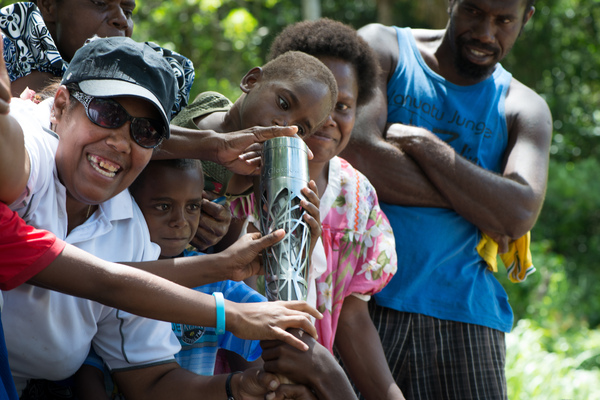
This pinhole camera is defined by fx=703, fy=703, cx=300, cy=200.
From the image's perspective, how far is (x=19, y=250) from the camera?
1896 millimetres

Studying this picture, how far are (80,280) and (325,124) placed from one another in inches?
55.5

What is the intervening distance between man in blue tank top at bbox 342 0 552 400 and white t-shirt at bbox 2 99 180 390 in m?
1.41

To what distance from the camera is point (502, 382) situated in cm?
357

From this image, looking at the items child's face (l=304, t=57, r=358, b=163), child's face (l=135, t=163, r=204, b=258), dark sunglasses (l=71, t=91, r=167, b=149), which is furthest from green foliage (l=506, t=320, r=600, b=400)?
dark sunglasses (l=71, t=91, r=167, b=149)

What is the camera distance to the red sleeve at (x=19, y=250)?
1870 mm

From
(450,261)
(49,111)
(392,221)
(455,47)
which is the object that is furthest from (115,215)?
(455,47)

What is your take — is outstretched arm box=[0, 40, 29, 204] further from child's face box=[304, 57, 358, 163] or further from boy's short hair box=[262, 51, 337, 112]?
child's face box=[304, 57, 358, 163]

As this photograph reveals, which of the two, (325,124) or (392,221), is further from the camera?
(392,221)

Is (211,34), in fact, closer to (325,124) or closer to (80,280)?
(325,124)

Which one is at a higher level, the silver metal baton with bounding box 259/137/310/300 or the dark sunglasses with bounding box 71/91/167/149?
the dark sunglasses with bounding box 71/91/167/149

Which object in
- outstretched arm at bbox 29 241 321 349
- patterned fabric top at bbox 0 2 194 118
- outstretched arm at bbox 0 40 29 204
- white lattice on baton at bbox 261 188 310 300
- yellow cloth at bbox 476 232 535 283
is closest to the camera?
outstretched arm at bbox 0 40 29 204

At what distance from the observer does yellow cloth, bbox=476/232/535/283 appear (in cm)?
362

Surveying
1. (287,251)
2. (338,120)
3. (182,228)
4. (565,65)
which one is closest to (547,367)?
(338,120)

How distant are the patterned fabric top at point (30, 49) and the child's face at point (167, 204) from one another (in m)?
0.25
